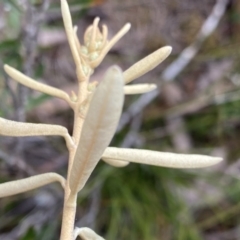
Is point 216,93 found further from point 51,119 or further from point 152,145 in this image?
point 51,119

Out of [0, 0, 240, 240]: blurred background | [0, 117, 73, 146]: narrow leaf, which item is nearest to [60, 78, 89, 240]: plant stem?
[0, 117, 73, 146]: narrow leaf

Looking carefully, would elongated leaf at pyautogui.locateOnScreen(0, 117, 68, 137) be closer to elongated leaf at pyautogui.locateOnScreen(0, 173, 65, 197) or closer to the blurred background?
elongated leaf at pyautogui.locateOnScreen(0, 173, 65, 197)

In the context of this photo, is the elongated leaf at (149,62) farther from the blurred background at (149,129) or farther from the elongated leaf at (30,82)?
the blurred background at (149,129)

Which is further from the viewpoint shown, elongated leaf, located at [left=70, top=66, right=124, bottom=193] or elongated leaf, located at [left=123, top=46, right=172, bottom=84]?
elongated leaf, located at [left=123, top=46, right=172, bottom=84]

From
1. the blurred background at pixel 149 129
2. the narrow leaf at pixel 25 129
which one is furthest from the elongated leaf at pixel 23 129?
the blurred background at pixel 149 129

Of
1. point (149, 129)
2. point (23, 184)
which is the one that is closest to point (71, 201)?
point (23, 184)

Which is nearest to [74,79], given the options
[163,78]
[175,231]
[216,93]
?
[163,78]
